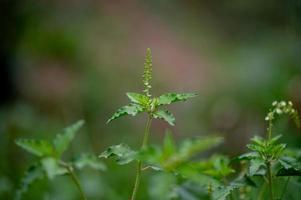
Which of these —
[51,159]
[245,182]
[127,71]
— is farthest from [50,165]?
[127,71]

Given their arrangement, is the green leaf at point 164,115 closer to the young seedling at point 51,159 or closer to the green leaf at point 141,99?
the green leaf at point 141,99

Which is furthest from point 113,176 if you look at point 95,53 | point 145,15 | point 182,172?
point 145,15

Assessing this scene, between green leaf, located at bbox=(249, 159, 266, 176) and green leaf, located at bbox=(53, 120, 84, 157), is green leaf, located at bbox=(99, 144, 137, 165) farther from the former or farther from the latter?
green leaf, located at bbox=(249, 159, 266, 176)

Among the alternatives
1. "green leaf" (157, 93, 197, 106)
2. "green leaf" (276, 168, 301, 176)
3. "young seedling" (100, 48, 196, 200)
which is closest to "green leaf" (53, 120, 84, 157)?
"young seedling" (100, 48, 196, 200)

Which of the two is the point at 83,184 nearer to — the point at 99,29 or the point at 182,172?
the point at 182,172

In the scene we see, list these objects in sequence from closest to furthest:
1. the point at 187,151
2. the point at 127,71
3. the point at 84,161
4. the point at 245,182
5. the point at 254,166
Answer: the point at 187,151 < the point at 254,166 < the point at 245,182 < the point at 84,161 < the point at 127,71

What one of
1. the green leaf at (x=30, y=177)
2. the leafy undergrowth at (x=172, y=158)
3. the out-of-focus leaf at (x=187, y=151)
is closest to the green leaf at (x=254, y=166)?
the leafy undergrowth at (x=172, y=158)

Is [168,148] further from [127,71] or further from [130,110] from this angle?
[127,71]

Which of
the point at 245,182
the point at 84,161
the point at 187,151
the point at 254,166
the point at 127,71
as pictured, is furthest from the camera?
the point at 127,71
